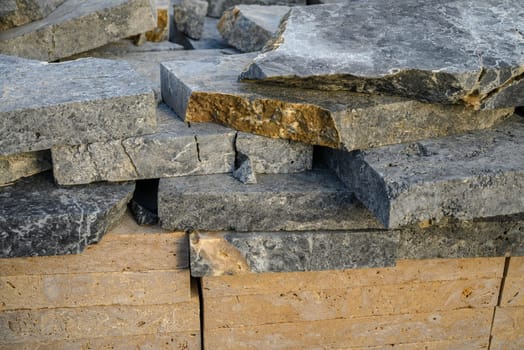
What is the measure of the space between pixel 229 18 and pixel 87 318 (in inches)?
111

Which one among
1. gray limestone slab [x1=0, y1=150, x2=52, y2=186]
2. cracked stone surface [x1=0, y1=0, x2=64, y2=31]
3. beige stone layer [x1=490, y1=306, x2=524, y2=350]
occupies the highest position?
cracked stone surface [x1=0, y1=0, x2=64, y2=31]

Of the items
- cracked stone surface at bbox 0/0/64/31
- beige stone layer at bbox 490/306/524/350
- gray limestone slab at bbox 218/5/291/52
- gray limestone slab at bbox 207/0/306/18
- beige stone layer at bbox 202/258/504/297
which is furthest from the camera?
gray limestone slab at bbox 207/0/306/18

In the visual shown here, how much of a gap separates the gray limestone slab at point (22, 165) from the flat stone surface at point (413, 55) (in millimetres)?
1100

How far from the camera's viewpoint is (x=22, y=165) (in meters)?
3.46

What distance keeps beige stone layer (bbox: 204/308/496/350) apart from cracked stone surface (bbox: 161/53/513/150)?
3.39 feet

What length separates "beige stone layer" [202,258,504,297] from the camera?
11.8 feet

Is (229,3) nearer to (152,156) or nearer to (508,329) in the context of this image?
(152,156)

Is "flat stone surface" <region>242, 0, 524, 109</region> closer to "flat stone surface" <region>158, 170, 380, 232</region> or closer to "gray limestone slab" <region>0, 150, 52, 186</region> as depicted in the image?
"flat stone surface" <region>158, 170, 380, 232</region>

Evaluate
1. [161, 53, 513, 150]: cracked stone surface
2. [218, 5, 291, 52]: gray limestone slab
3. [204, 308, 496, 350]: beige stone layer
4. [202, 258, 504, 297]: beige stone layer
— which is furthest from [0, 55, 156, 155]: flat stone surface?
[218, 5, 291, 52]: gray limestone slab

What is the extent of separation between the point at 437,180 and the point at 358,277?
801 mm

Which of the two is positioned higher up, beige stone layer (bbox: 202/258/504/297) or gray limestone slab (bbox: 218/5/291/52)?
gray limestone slab (bbox: 218/5/291/52)

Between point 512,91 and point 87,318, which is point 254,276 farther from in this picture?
point 512,91

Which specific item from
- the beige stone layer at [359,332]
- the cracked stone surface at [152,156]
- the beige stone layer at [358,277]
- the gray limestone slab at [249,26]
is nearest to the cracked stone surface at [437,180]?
the beige stone layer at [358,277]

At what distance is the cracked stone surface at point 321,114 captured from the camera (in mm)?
3338
